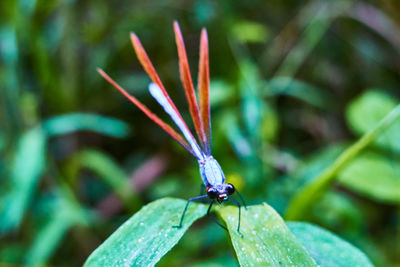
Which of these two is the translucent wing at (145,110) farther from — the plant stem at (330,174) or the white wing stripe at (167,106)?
the plant stem at (330,174)

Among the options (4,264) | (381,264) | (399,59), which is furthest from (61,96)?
(399,59)

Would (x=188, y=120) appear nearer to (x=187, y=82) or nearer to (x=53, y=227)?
(x=53, y=227)

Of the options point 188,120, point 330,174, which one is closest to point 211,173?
point 330,174

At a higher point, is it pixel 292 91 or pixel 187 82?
pixel 292 91

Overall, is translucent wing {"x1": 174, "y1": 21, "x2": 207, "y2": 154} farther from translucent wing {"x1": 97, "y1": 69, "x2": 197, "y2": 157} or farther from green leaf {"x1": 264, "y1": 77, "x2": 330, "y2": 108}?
green leaf {"x1": 264, "y1": 77, "x2": 330, "y2": 108}

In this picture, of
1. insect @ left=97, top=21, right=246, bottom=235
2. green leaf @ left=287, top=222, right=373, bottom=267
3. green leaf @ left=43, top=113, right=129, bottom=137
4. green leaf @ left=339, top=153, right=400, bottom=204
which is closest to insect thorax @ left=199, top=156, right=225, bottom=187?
insect @ left=97, top=21, right=246, bottom=235
